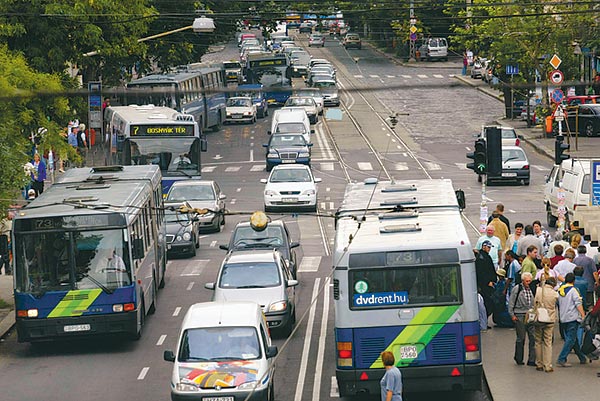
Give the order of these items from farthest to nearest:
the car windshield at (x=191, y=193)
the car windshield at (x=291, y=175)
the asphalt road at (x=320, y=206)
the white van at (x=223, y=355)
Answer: the car windshield at (x=291, y=175)
the car windshield at (x=191, y=193)
the asphalt road at (x=320, y=206)
the white van at (x=223, y=355)

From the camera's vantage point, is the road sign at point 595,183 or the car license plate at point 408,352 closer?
the car license plate at point 408,352

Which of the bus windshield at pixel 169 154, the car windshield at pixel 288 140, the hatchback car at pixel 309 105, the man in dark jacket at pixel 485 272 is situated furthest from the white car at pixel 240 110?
the man in dark jacket at pixel 485 272

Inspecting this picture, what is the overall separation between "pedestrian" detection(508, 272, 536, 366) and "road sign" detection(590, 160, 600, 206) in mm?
10097

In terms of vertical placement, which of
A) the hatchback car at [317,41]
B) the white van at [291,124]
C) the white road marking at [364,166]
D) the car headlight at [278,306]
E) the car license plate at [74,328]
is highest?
the car headlight at [278,306]

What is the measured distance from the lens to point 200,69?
69.0 metres

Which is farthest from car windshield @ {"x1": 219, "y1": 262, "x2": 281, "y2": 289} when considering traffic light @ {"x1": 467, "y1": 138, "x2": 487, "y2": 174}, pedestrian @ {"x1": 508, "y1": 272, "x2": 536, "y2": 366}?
traffic light @ {"x1": 467, "y1": 138, "x2": 487, "y2": 174}

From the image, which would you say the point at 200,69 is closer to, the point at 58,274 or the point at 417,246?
the point at 58,274

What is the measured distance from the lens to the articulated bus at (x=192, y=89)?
192 feet

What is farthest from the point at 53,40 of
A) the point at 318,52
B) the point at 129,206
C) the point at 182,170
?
the point at 318,52

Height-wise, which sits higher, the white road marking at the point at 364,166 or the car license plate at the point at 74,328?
the car license plate at the point at 74,328

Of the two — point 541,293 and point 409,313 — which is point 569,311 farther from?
point 409,313

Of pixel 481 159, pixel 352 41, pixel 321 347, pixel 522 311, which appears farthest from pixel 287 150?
pixel 352 41

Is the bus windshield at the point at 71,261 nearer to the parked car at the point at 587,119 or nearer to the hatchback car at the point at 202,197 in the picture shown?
the hatchback car at the point at 202,197

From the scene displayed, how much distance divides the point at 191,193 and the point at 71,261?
14700 millimetres
